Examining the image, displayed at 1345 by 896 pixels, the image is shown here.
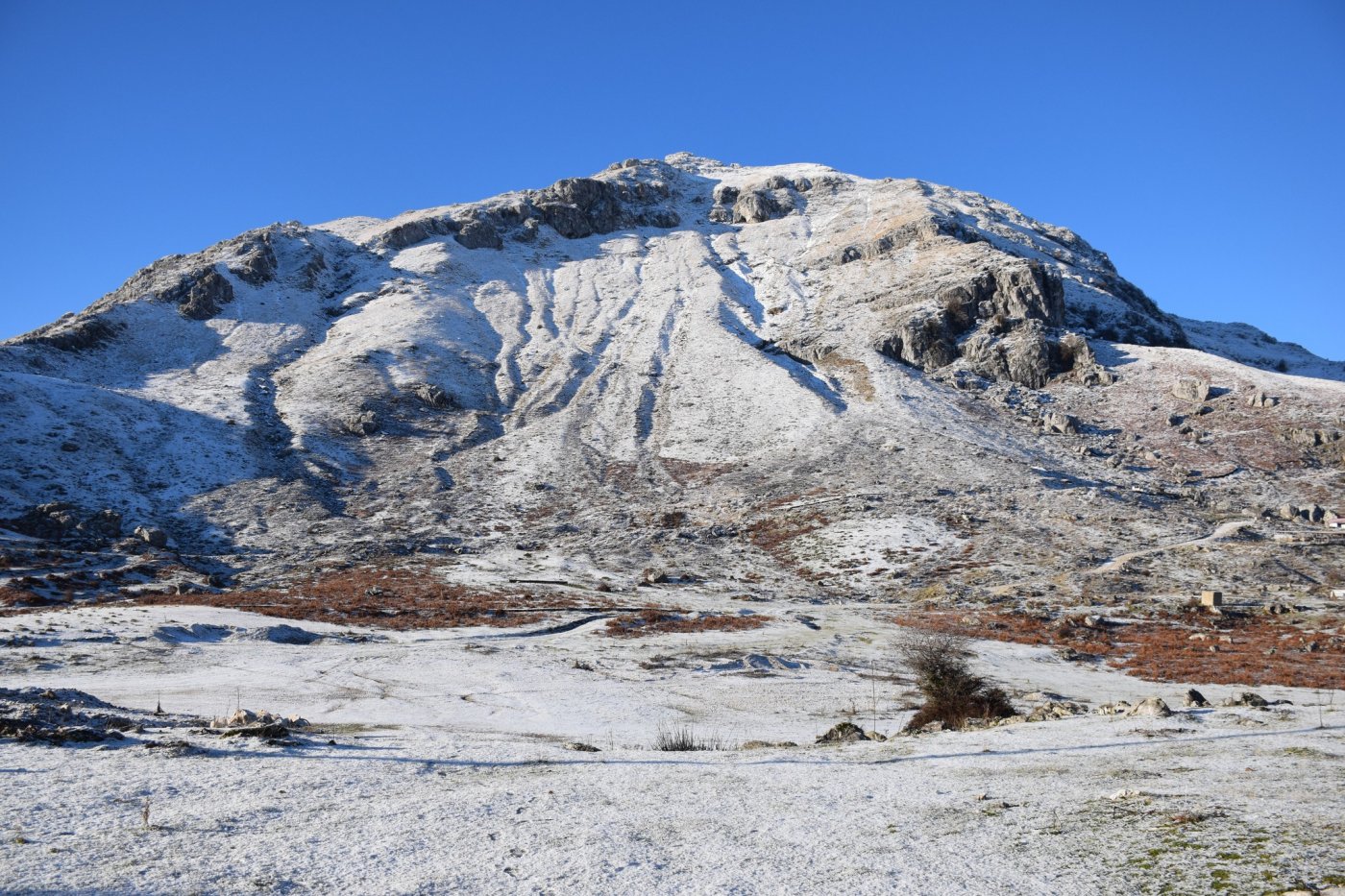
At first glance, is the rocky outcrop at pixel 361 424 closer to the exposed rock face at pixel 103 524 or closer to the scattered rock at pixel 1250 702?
the exposed rock face at pixel 103 524

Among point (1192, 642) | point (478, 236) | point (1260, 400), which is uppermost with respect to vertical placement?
point (478, 236)

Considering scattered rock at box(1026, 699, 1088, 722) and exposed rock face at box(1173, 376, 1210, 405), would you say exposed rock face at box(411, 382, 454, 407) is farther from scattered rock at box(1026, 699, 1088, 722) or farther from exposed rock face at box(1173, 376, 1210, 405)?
exposed rock face at box(1173, 376, 1210, 405)

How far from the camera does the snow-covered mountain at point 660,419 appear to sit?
4009 cm

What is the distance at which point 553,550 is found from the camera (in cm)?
4228

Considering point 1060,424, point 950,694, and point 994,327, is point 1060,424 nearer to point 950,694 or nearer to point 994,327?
point 994,327

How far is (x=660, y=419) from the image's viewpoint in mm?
62844

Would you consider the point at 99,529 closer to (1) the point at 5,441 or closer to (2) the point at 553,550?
(1) the point at 5,441

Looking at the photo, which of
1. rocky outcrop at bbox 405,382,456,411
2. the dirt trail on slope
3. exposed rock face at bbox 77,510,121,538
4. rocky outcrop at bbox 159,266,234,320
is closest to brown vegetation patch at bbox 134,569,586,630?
exposed rock face at bbox 77,510,121,538

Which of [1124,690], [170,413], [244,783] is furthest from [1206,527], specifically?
[170,413]

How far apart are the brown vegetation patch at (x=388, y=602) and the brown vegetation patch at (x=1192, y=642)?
1582 cm

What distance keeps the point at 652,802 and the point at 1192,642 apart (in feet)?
81.1

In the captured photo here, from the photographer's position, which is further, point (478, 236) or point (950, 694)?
point (478, 236)

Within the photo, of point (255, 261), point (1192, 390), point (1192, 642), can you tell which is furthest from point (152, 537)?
point (1192, 390)

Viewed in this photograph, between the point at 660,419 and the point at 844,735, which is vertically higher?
the point at 660,419
